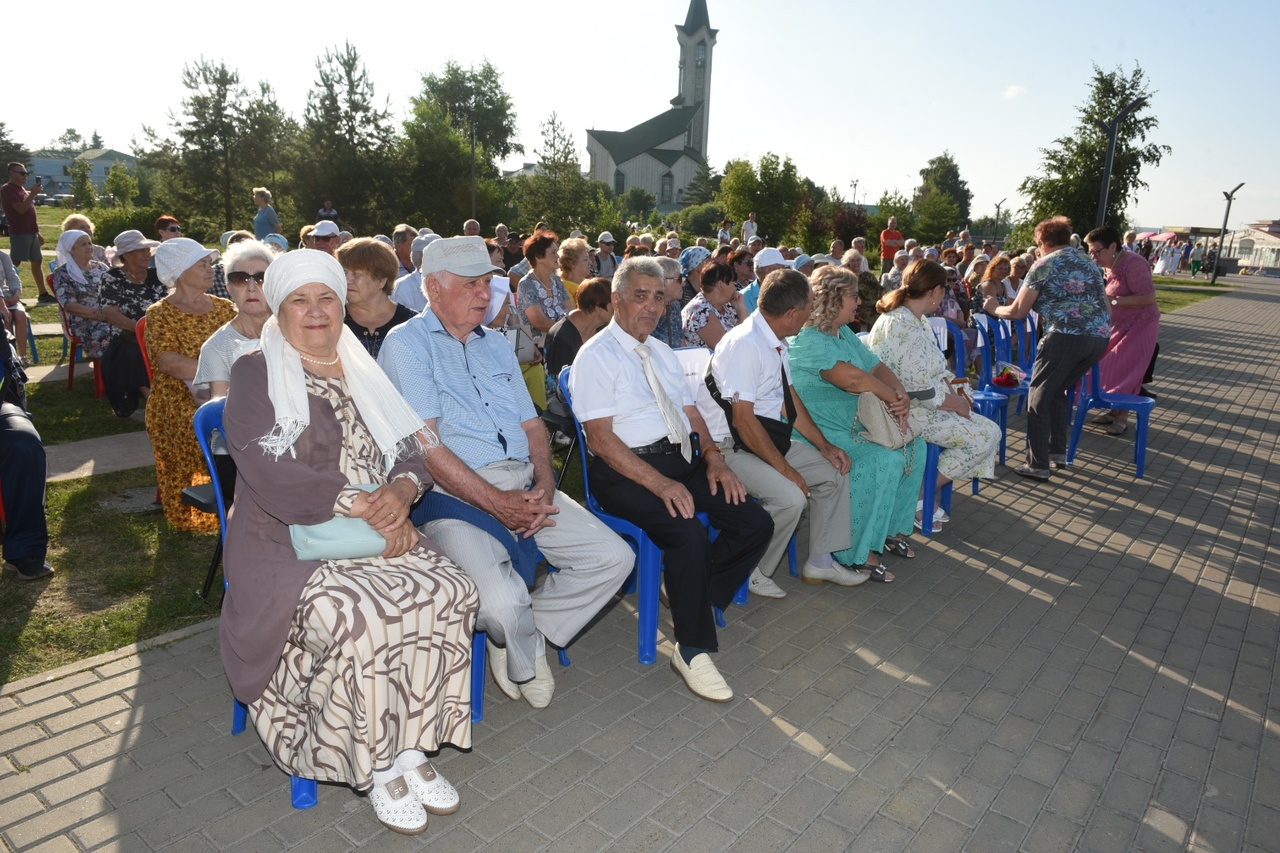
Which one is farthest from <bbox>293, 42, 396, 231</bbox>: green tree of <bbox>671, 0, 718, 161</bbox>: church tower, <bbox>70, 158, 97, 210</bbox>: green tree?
<bbox>671, 0, 718, 161</bbox>: church tower

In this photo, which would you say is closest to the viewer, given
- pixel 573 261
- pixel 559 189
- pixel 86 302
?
pixel 573 261

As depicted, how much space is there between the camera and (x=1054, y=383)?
20.5 feet

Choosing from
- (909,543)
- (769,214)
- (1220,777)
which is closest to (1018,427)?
(909,543)

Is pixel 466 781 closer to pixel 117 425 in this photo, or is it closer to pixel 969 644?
pixel 969 644

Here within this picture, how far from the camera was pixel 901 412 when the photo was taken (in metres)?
4.58

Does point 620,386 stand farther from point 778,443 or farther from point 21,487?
point 21,487

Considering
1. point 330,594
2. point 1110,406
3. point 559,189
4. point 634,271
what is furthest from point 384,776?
point 559,189

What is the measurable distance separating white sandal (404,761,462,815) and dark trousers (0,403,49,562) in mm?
2675

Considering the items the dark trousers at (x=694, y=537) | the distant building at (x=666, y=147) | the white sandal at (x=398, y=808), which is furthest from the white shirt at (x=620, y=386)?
the distant building at (x=666, y=147)

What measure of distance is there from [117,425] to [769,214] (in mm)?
39398

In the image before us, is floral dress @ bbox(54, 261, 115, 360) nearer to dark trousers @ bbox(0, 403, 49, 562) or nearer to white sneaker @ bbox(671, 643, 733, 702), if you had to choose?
dark trousers @ bbox(0, 403, 49, 562)

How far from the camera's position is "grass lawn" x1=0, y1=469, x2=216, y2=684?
347 cm

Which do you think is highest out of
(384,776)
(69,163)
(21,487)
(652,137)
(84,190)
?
(652,137)

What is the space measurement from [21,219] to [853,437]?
13783 mm
